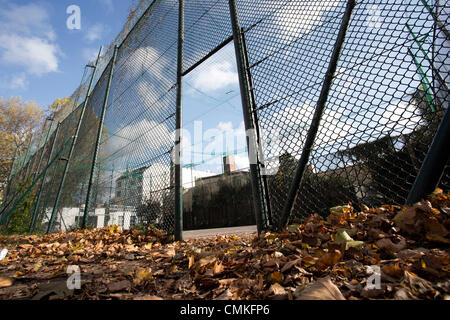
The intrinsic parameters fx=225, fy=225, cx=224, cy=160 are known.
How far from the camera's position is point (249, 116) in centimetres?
193

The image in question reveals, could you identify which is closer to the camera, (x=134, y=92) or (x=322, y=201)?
(x=322, y=201)

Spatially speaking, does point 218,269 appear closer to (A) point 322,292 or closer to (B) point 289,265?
(B) point 289,265

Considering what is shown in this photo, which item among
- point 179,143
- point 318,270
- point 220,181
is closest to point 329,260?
point 318,270

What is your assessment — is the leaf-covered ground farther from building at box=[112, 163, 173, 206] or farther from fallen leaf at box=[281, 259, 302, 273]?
building at box=[112, 163, 173, 206]

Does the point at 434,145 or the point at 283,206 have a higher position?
the point at 434,145

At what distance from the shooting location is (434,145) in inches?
39.4

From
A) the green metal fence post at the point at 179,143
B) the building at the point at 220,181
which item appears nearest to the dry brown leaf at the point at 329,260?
the green metal fence post at the point at 179,143

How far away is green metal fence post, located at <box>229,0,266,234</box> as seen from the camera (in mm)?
1814

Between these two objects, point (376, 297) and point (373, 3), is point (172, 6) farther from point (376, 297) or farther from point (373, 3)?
point (376, 297)

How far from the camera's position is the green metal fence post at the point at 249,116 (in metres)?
→ 1.81
